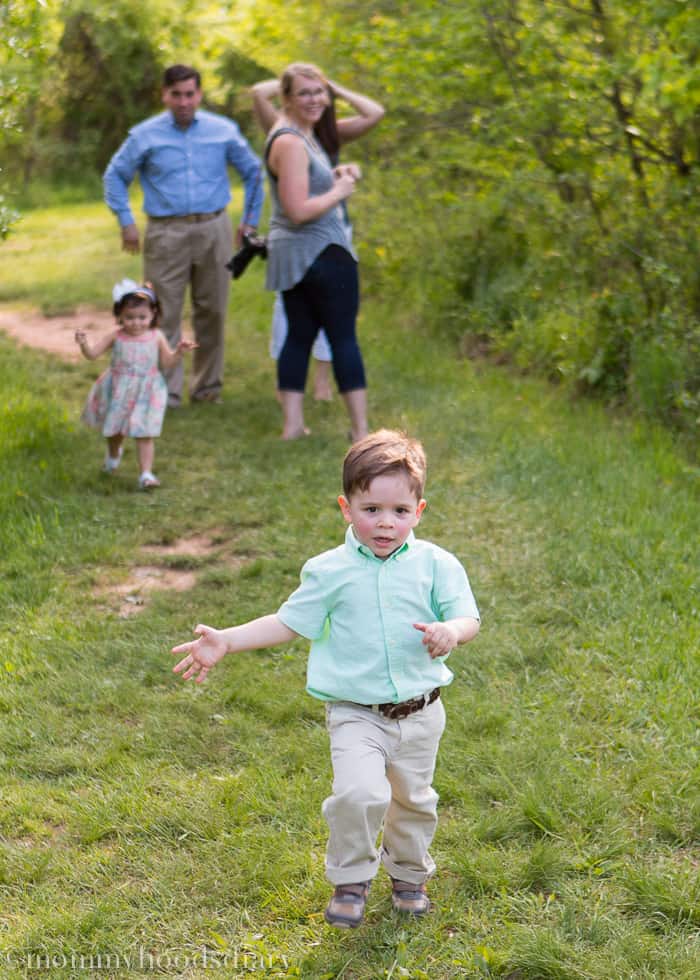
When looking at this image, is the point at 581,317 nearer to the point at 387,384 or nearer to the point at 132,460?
the point at 387,384

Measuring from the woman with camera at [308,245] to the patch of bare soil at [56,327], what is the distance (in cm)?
324

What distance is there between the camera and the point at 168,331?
8234mm

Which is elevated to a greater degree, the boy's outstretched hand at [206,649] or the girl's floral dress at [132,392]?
the boy's outstretched hand at [206,649]

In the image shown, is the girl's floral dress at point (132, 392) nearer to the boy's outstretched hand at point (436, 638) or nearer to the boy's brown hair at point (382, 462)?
the boy's brown hair at point (382, 462)

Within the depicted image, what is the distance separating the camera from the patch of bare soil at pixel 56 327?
10.2m

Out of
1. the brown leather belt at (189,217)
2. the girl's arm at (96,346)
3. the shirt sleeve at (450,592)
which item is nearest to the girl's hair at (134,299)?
the girl's arm at (96,346)

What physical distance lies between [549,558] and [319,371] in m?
3.26

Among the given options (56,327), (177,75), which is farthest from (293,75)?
(56,327)

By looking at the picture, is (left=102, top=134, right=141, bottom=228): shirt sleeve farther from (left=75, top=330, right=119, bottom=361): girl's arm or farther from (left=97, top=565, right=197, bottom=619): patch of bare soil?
(left=97, top=565, right=197, bottom=619): patch of bare soil

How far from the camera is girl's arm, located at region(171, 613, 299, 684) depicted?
116 inches

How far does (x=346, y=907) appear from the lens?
3.08 meters

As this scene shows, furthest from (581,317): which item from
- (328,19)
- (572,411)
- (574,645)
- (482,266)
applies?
(328,19)

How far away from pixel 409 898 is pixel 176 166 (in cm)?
580

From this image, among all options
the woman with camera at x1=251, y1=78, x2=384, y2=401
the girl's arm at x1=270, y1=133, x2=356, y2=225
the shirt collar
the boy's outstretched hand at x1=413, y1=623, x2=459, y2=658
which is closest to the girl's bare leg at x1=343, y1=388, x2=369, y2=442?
the woman with camera at x1=251, y1=78, x2=384, y2=401
